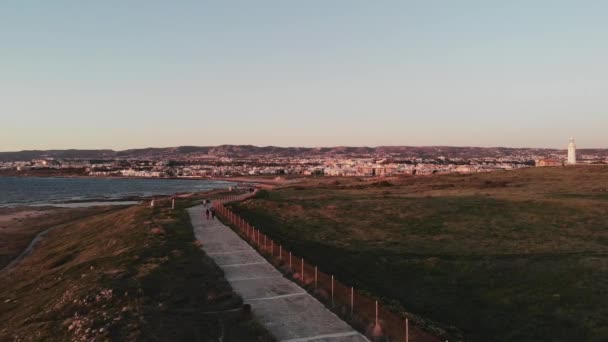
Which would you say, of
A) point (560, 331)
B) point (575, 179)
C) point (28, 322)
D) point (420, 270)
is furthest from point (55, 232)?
point (575, 179)

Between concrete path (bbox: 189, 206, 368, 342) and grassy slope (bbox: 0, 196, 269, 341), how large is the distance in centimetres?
80

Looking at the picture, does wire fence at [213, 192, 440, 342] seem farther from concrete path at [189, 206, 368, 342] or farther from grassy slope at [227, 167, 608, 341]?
grassy slope at [227, 167, 608, 341]

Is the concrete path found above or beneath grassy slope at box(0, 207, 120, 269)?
above

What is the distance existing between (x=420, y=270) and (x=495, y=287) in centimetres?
487

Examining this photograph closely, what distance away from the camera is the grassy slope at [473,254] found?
20.8 meters

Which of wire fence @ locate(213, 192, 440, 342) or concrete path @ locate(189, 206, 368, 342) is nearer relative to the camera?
wire fence @ locate(213, 192, 440, 342)

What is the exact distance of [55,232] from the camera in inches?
2445

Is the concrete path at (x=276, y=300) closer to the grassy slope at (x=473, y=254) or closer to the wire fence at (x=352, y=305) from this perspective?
the wire fence at (x=352, y=305)

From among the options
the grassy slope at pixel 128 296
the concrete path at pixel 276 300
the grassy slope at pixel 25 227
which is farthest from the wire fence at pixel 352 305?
the grassy slope at pixel 25 227

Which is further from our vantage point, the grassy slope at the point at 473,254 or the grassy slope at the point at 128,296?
the grassy slope at the point at 473,254

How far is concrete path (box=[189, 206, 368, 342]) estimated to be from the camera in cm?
1694

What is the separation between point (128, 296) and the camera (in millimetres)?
21453

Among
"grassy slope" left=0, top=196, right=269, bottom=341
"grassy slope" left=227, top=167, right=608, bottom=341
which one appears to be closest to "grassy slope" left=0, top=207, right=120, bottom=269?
"grassy slope" left=0, top=196, right=269, bottom=341

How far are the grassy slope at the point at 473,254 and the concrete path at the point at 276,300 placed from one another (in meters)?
4.34
